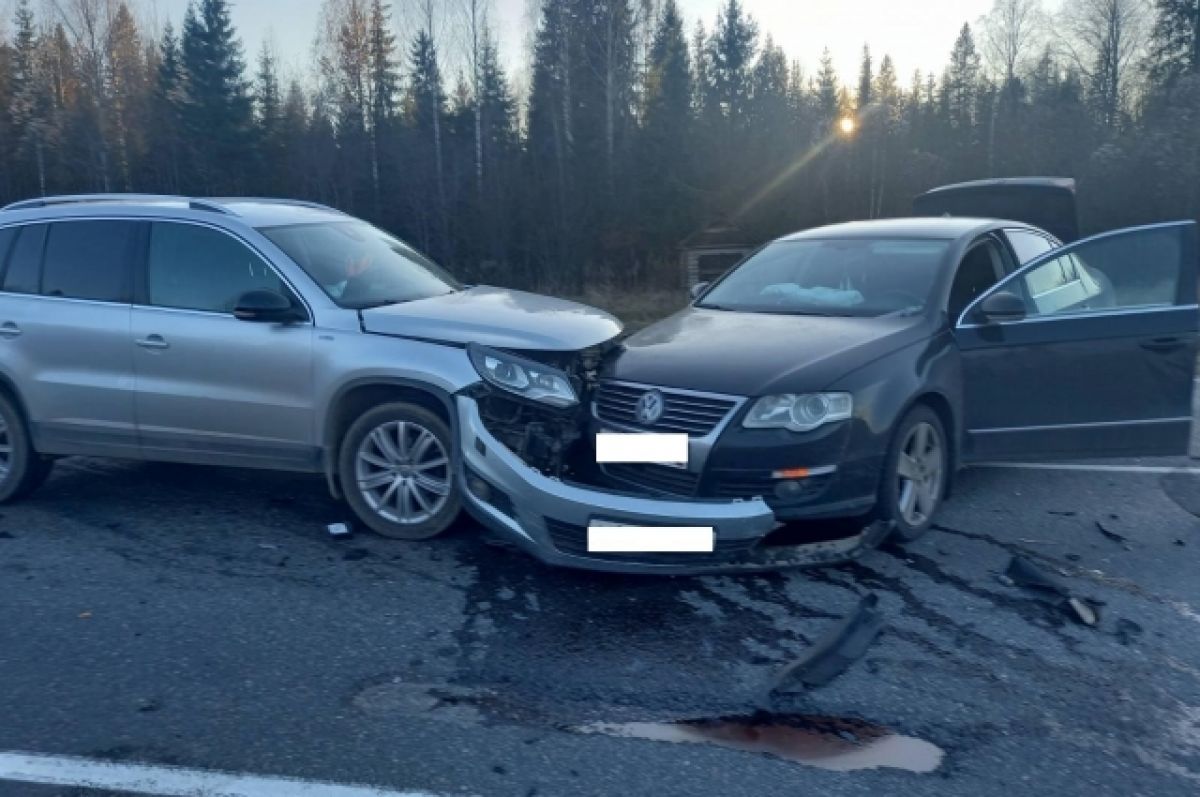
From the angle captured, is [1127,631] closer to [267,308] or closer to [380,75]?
[267,308]

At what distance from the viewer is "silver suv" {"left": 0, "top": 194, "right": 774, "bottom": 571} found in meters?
5.70

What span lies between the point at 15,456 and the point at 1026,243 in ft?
21.9

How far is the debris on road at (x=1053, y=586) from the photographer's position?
4.96 metres

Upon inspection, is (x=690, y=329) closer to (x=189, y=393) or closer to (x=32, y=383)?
(x=189, y=393)

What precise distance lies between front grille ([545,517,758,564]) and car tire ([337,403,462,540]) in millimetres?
1010

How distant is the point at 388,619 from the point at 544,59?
4236cm

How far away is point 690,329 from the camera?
6434 millimetres

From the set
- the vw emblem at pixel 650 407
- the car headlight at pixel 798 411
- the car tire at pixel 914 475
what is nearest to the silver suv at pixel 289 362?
the vw emblem at pixel 650 407

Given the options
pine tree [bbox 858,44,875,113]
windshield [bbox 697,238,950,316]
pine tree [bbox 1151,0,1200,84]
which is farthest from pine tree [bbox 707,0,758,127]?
windshield [bbox 697,238,950,316]

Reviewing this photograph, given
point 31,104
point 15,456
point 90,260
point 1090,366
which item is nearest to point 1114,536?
point 1090,366

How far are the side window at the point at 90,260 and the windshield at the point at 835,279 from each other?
3.54 metres

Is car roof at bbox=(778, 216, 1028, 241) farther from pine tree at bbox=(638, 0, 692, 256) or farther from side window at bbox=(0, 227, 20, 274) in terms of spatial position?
pine tree at bbox=(638, 0, 692, 256)

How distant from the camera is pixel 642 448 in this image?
5414 millimetres

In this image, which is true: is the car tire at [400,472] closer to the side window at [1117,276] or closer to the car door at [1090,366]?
the car door at [1090,366]
